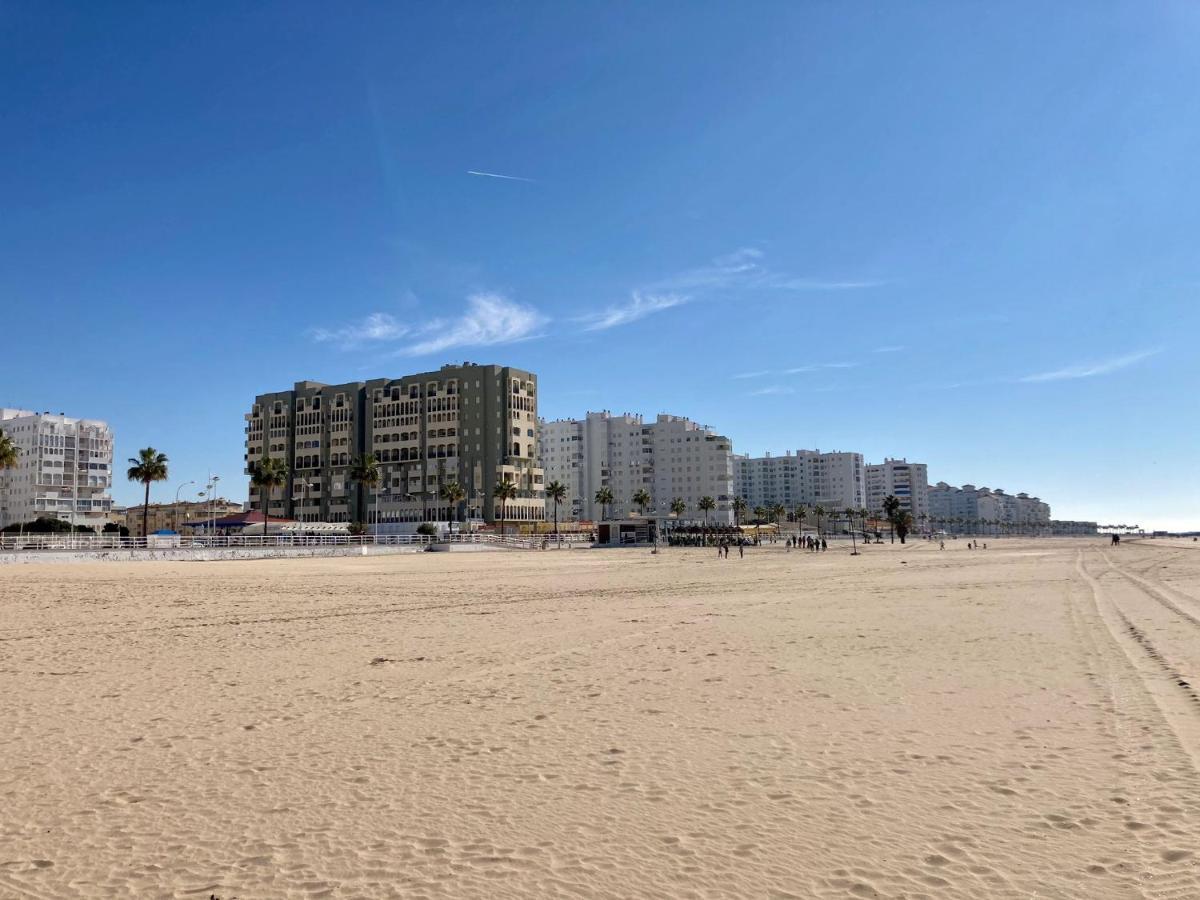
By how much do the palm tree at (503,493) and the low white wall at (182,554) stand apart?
4272cm

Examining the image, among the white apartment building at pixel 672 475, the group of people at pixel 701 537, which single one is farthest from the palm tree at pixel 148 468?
the white apartment building at pixel 672 475

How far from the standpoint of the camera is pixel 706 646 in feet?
48.0

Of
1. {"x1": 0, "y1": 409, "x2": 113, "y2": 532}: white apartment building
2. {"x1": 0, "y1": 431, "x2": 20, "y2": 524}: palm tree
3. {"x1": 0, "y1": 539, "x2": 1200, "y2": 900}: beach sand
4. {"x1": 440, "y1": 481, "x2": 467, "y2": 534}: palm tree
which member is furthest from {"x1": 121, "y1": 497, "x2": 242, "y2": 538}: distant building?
{"x1": 0, "y1": 539, "x2": 1200, "y2": 900}: beach sand

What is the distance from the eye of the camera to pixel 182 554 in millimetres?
54844

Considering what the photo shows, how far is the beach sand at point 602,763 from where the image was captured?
16.2 ft

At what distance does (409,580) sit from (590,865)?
1265 inches

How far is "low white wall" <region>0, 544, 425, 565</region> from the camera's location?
1852 inches

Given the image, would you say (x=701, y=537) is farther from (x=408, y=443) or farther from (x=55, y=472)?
(x=55, y=472)

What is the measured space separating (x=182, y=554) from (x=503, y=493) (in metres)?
63.4

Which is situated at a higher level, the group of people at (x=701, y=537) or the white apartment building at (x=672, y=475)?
the white apartment building at (x=672, y=475)

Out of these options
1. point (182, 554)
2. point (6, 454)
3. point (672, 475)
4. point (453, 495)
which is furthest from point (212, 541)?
point (672, 475)

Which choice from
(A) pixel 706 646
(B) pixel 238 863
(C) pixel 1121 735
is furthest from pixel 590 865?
(A) pixel 706 646

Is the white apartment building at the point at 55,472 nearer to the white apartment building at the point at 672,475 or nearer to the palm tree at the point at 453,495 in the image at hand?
the palm tree at the point at 453,495

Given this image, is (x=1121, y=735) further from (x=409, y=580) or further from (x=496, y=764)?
(x=409, y=580)
